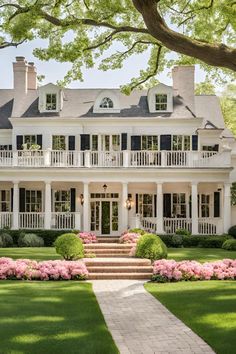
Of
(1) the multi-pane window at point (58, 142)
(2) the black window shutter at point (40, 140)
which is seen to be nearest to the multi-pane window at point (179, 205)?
(1) the multi-pane window at point (58, 142)

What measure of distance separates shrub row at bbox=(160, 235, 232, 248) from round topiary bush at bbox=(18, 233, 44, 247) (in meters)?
6.37

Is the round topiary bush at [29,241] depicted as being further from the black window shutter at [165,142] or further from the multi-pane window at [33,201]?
the black window shutter at [165,142]

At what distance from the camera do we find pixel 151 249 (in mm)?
20219

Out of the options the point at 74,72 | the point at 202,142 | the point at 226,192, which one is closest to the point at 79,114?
the point at 202,142

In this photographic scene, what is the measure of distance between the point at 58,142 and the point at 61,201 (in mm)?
3463

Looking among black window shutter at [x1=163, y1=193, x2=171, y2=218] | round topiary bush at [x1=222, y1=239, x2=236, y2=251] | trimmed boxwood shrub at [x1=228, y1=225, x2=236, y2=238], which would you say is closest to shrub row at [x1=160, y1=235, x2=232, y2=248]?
trimmed boxwood shrub at [x1=228, y1=225, x2=236, y2=238]

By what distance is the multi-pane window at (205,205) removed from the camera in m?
32.8

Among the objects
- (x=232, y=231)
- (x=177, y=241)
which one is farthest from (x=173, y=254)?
(x=232, y=231)

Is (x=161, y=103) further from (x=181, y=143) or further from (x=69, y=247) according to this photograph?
(x=69, y=247)

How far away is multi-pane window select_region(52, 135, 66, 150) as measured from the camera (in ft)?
108

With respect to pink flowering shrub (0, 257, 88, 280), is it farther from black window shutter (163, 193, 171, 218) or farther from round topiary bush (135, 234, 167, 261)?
black window shutter (163, 193, 171, 218)

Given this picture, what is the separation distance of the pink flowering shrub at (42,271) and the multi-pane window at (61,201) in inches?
573

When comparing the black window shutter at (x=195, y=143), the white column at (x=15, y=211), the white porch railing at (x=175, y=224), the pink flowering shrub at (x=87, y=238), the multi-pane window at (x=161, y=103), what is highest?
the multi-pane window at (x=161, y=103)

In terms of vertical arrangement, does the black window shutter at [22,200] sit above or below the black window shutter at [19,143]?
below
